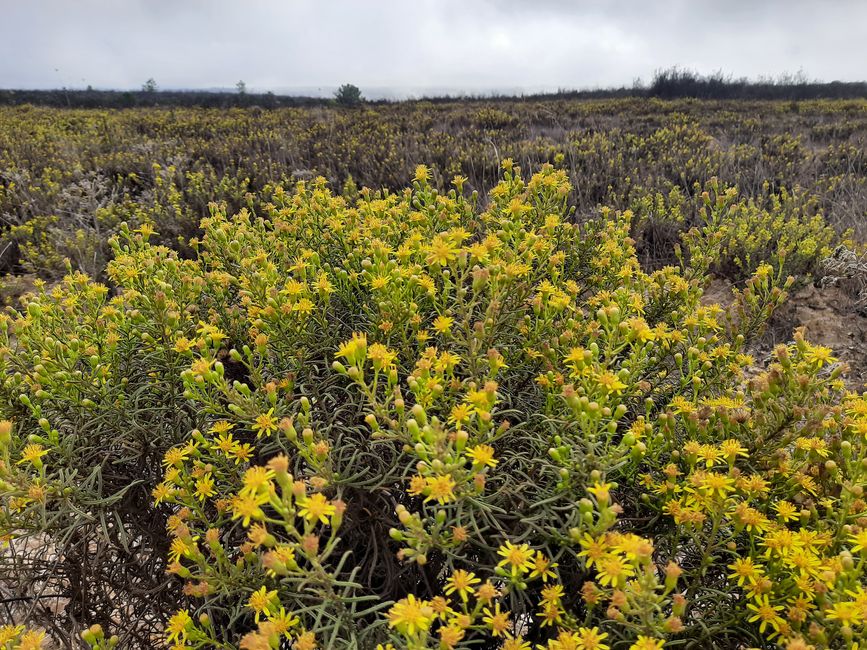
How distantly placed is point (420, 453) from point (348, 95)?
23.4 metres

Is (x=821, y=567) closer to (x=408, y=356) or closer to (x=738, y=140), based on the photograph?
(x=408, y=356)

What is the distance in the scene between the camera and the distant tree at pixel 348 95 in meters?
21.7

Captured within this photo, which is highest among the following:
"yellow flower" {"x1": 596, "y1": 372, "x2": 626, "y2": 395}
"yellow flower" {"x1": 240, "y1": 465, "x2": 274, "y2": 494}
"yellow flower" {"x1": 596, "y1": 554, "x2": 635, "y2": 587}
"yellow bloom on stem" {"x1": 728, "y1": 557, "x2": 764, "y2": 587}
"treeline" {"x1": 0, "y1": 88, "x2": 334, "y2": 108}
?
"treeline" {"x1": 0, "y1": 88, "x2": 334, "y2": 108}

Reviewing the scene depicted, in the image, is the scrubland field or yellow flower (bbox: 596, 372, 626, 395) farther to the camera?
yellow flower (bbox: 596, 372, 626, 395)

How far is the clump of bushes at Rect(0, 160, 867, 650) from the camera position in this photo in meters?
1.23

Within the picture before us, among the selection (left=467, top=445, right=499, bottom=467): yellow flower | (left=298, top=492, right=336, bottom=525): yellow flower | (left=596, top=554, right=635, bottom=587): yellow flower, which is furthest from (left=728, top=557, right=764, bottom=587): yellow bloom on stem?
(left=298, top=492, right=336, bottom=525): yellow flower

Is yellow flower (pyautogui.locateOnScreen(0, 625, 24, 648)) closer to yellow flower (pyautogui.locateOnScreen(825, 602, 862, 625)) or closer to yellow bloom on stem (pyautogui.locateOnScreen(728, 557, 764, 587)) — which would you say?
yellow bloom on stem (pyautogui.locateOnScreen(728, 557, 764, 587))

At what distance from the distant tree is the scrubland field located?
821 inches

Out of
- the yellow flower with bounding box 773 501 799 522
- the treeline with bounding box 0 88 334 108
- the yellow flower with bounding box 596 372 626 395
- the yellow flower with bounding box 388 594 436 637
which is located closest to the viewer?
the yellow flower with bounding box 388 594 436 637

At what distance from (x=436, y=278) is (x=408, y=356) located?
580mm

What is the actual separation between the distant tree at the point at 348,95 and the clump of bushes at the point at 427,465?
21.3 meters

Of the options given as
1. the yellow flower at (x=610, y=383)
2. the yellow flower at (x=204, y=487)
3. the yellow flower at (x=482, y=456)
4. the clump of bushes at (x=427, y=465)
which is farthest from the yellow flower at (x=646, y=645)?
the yellow flower at (x=204, y=487)

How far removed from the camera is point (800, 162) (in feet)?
27.5

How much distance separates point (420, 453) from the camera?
126 cm
